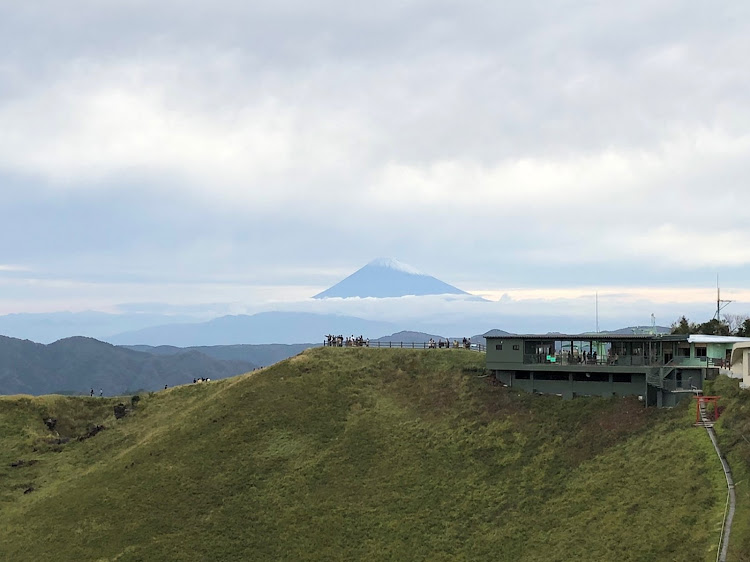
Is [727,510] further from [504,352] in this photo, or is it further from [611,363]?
[504,352]

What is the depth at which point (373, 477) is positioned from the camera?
5441 cm

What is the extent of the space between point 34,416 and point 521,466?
57.4 meters

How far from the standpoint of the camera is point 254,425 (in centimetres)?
6275

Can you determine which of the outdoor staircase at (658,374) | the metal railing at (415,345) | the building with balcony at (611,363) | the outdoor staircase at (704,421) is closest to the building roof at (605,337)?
the building with balcony at (611,363)

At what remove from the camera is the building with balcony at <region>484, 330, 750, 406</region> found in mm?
55875

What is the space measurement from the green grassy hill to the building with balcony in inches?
80.4

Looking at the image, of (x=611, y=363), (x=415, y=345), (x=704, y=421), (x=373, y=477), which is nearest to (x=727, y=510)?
(x=704, y=421)

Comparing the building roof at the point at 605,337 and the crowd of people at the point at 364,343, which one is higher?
the building roof at the point at 605,337

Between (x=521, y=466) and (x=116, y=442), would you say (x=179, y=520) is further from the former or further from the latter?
(x=521, y=466)

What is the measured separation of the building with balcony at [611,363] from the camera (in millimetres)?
55875

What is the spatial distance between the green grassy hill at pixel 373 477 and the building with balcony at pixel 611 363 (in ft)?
6.70

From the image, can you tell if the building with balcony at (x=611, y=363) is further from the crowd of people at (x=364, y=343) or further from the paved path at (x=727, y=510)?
the crowd of people at (x=364, y=343)

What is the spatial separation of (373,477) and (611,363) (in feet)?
79.5

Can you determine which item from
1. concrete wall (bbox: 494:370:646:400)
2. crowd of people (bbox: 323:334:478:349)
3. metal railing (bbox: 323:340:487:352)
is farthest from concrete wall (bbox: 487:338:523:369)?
crowd of people (bbox: 323:334:478:349)
